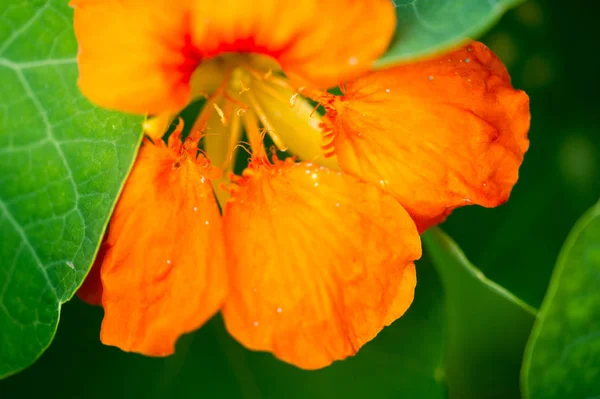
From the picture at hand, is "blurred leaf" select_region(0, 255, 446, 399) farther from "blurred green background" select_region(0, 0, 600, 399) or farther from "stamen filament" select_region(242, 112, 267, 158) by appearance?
"stamen filament" select_region(242, 112, 267, 158)

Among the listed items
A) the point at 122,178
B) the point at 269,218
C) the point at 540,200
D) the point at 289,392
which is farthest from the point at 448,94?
the point at 289,392

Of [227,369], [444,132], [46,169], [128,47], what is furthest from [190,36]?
[227,369]

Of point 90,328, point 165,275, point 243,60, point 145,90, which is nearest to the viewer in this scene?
point 145,90

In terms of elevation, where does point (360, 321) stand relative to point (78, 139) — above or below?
below

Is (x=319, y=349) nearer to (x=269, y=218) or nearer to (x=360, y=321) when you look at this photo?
(x=360, y=321)

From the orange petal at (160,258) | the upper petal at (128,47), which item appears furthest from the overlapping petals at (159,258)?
the upper petal at (128,47)

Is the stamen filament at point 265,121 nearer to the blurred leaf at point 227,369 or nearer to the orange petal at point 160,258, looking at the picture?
the orange petal at point 160,258

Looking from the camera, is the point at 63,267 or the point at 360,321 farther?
the point at 360,321

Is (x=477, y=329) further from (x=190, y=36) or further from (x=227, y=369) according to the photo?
(x=190, y=36)

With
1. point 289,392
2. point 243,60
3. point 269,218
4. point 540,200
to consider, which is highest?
point 243,60
